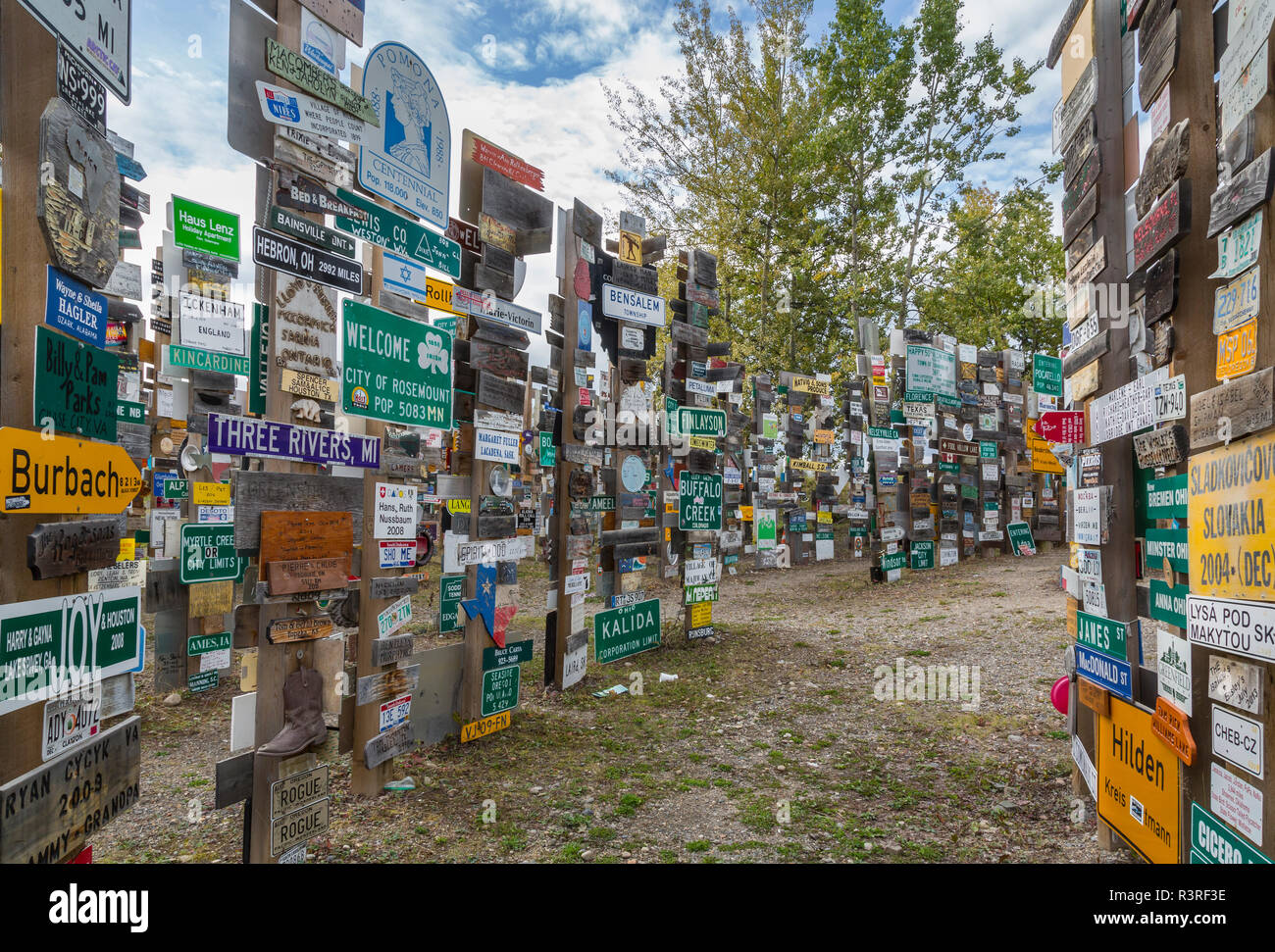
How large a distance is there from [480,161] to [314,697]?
4.28m

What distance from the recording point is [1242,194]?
2350 mm

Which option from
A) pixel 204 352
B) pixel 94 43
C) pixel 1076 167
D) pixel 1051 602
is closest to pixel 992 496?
pixel 1051 602

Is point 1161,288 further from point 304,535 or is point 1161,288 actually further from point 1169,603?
point 304,535

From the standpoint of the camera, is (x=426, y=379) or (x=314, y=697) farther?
(x=426, y=379)

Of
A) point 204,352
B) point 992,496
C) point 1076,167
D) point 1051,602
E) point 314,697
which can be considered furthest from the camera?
point 992,496

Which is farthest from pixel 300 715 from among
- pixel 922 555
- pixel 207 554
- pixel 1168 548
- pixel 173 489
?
pixel 922 555

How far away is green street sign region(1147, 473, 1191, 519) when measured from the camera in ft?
9.84

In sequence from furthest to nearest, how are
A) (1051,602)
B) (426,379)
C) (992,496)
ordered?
(992,496)
(1051,602)
(426,379)

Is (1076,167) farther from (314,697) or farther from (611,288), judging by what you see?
(314,697)

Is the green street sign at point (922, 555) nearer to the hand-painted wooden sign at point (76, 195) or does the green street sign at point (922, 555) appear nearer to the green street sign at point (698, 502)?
the green street sign at point (698, 502)

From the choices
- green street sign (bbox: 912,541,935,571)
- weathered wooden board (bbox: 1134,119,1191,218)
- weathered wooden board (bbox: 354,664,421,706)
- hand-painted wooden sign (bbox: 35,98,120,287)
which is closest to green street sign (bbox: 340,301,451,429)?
hand-painted wooden sign (bbox: 35,98,120,287)

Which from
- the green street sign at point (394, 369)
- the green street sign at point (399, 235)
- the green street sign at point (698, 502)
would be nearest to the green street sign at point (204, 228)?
the green street sign at point (399, 235)

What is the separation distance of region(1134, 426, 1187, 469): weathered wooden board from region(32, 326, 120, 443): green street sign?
4.28 m

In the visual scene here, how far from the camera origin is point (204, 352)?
211 inches
